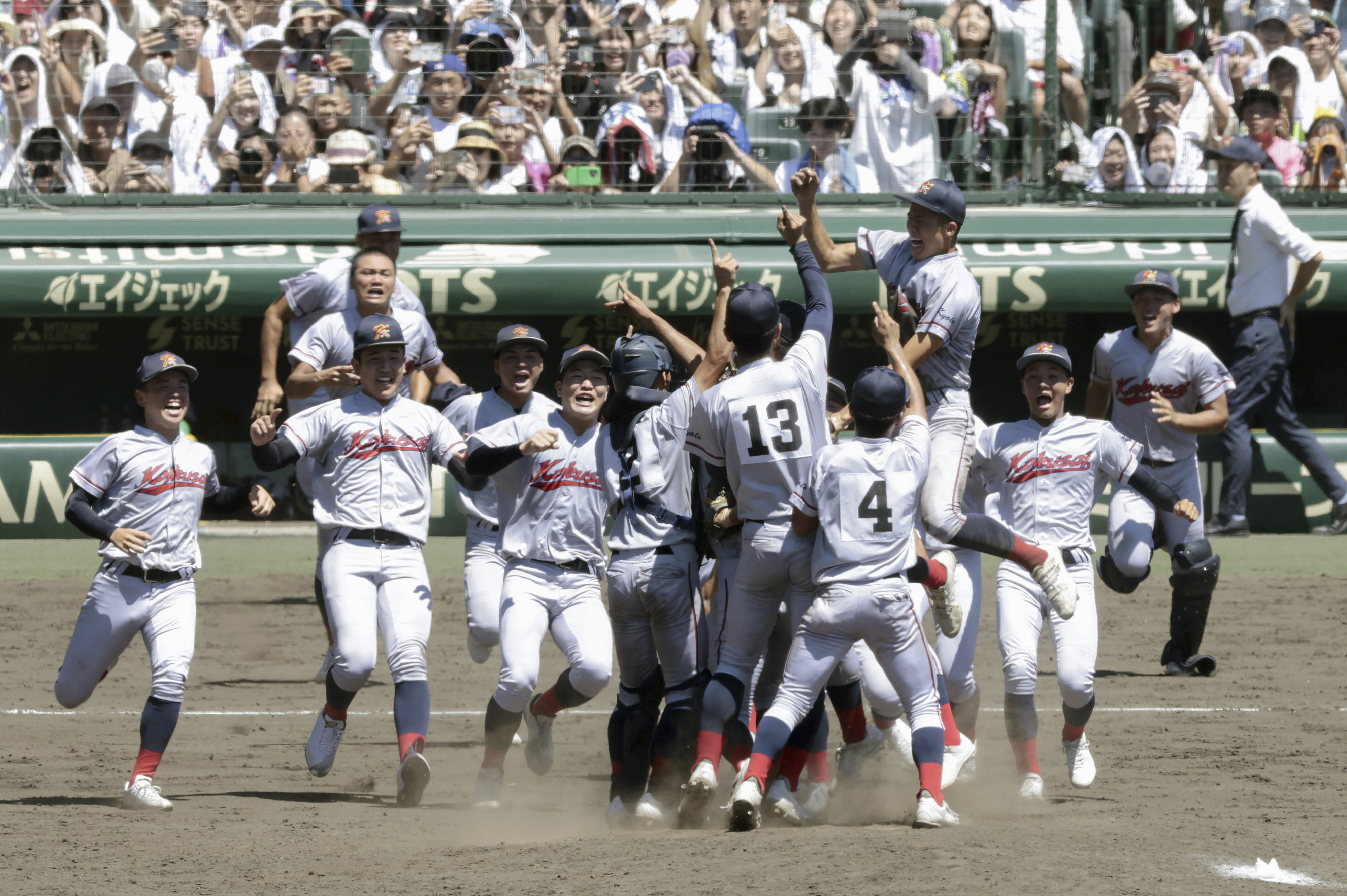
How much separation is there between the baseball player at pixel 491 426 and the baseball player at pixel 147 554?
1.07 metres

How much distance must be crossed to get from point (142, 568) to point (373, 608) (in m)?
0.78

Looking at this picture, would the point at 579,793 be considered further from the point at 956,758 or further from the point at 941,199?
the point at 941,199

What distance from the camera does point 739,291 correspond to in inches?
211

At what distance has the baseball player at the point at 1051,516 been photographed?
18.9 feet

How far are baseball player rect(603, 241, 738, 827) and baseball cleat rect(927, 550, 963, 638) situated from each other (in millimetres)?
792

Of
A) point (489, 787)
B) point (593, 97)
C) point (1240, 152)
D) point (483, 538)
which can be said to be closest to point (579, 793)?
point (489, 787)

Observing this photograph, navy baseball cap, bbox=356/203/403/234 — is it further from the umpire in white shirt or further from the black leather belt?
the umpire in white shirt

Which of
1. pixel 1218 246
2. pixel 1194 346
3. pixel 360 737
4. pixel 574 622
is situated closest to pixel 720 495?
pixel 574 622

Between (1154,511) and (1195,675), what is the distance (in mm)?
919

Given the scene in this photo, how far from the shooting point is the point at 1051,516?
239 inches

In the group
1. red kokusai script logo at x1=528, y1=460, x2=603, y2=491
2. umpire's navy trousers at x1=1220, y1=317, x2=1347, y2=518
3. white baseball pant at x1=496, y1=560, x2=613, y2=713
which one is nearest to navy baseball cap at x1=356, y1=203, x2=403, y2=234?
red kokusai script logo at x1=528, y1=460, x2=603, y2=491

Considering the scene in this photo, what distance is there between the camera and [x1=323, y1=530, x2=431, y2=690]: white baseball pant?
18.4ft

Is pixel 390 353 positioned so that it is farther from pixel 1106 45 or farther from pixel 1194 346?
pixel 1106 45

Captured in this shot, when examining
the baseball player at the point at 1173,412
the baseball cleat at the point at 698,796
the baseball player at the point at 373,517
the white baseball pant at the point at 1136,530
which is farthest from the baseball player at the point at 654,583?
the baseball player at the point at 1173,412
